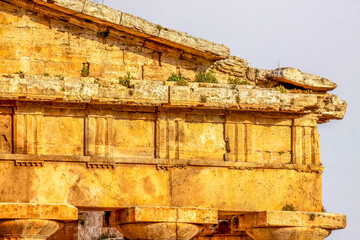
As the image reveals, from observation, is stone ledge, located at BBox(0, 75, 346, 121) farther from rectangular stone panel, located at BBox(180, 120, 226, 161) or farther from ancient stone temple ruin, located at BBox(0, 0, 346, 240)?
rectangular stone panel, located at BBox(180, 120, 226, 161)

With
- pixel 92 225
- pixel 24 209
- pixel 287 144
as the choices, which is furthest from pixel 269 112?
pixel 92 225

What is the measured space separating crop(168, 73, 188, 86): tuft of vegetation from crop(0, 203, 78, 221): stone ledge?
4066mm

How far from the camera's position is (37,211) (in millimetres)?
26219

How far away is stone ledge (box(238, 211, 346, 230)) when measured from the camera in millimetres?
27781

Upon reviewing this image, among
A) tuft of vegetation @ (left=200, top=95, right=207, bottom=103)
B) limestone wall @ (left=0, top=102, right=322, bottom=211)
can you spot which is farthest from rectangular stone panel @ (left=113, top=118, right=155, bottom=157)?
tuft of vegetation @ (left=200, top=95, right=207, bottom=103)

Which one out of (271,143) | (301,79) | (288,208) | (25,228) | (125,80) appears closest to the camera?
(25,228)

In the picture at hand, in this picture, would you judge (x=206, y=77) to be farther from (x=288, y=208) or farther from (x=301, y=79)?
(x=288, y=208)

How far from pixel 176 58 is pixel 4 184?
17.6 feet

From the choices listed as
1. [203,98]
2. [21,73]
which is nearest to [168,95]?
[203,98]

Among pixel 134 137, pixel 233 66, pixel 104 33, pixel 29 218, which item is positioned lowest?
pixel 29 218

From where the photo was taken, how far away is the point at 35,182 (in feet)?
87.5

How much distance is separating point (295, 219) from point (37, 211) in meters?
6.27

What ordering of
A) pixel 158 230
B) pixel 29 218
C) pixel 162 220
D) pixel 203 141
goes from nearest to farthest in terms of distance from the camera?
pixel 29 218, pixel 162 220, pixel 158 230, pixel 203 141

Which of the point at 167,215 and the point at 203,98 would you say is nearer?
the point at 167,215
